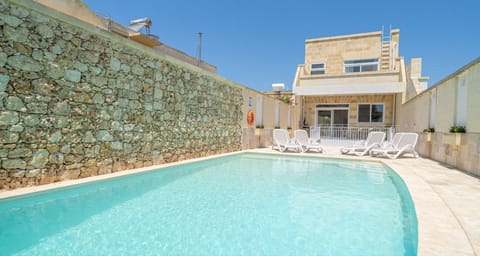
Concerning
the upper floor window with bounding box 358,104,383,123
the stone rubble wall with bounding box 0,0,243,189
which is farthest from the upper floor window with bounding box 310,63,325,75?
the stone rubble wall with bounding box 0,0,243,189

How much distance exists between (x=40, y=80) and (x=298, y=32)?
21.3 m

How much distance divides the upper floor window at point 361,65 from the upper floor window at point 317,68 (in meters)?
1.77

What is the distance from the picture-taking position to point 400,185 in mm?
6219

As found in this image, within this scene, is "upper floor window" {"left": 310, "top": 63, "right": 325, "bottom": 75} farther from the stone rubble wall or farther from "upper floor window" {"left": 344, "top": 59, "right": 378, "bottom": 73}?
the stone rubble wall

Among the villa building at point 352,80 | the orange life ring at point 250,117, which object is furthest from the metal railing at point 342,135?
the orange life ring at point 250,117

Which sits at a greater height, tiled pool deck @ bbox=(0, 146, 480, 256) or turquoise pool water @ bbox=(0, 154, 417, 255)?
tiled pool deck @ bbox=(0, 146, 480, 256)

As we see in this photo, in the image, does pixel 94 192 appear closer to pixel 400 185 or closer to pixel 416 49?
pixel 400 185

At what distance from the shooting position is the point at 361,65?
19.6 meters

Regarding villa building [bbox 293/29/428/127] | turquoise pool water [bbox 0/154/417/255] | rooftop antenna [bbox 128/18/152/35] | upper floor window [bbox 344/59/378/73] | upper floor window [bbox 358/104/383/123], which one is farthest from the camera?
upper floor window [bbox 344/59/378/73]

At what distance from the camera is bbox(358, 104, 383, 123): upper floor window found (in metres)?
18.8

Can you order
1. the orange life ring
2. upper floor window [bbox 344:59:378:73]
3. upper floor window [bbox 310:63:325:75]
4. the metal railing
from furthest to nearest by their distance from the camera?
upper floor window [bbox 310:63:325:75], upper floor window [bbox 344:59:378:73], the metal railing, the orange life ring

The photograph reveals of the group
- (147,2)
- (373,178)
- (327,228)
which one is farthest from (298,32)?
(327,228)

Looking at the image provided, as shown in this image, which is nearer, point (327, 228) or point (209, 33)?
point (327, 228)

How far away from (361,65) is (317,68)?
3.34m
